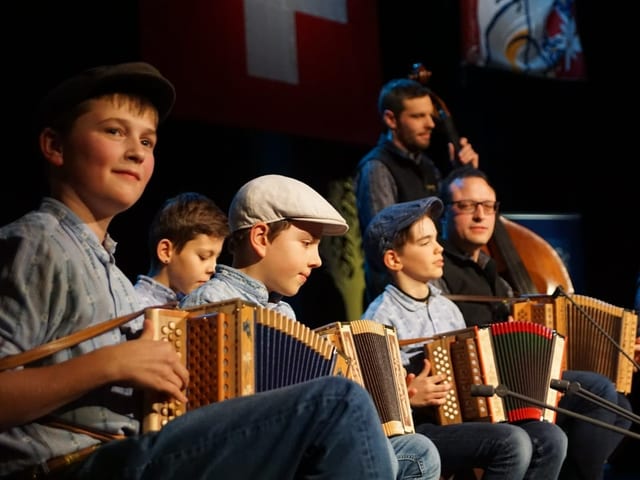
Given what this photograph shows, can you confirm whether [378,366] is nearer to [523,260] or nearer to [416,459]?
[416,459]

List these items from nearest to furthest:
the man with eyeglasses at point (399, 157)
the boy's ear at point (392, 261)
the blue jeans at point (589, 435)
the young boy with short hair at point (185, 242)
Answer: the young boy with short hair at point (185, 242)
the boy's ear at point (392, 261)
the blue jeans at point (589, 435)
the man with eyeglasses at point (399, 157)

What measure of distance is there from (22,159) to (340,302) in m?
2.03

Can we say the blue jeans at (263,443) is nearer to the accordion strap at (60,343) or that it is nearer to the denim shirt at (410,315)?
the accordion strap at (60,343)

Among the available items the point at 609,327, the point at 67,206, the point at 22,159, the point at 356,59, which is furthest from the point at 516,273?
the point at 67,206

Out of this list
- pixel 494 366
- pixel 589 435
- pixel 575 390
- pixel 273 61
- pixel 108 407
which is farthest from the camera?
pixel 273 61

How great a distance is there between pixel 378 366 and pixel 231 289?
0.57 metres

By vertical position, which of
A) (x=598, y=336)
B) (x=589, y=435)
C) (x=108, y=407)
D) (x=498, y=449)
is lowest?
(x=589, y=435)

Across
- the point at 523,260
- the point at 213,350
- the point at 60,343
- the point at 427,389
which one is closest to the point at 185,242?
the point at 427,389

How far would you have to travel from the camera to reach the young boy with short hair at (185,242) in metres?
3.58

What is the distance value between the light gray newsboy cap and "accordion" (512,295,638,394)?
1546mm

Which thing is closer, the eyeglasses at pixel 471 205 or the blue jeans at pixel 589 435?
the blue jeans at pixel 589 435

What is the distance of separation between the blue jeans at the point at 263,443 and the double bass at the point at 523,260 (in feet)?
9.56

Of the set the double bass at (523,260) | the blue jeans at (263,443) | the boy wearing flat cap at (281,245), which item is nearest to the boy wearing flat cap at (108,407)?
the blue jeans at (263,443)

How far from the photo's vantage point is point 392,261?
3.78 m
